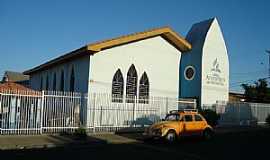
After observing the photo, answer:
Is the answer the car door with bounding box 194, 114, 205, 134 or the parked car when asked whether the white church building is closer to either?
the parked car

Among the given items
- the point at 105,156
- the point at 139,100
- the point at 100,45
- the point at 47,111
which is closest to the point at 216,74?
the point at 139,100

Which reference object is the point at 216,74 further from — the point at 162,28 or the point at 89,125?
the point at 89,125

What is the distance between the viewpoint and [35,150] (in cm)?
1370

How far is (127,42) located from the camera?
23.4m

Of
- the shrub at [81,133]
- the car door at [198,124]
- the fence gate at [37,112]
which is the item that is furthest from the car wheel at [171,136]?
the fence gate at [37,112]

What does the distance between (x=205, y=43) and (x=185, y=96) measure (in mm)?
4440

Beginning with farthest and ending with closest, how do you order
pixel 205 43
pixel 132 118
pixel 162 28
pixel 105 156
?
pixel 205 43, pixel 162 28, pixel 132 118, pixel 105 156

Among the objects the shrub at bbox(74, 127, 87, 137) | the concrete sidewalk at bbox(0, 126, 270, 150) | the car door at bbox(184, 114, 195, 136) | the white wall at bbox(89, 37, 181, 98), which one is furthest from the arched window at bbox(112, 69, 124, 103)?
the car door at bbox(184, 114, 195, 136)

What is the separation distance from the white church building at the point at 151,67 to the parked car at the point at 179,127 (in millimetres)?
5345

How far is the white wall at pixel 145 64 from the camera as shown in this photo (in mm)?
22391

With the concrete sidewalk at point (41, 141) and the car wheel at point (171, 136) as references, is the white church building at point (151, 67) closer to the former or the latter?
the concrete sidewalk at point (41, 141)

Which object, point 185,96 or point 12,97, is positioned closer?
point 12,97

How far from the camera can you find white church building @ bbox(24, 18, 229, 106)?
22.5 m

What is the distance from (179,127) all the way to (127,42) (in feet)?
27.5
